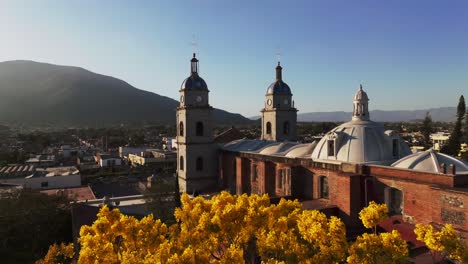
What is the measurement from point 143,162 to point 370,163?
40308 mm

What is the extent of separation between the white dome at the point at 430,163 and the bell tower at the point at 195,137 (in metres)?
17.3

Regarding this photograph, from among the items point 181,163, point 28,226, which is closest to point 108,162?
point 181,163

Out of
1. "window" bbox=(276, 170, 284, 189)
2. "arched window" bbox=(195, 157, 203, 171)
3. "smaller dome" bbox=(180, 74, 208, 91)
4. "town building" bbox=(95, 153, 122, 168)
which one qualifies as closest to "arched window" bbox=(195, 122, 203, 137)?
"arched window" bbox=(195, 157, 203, 171)

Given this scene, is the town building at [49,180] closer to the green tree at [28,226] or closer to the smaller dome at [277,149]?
the green tree at [28,226]

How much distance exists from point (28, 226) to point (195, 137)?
47.0 feet

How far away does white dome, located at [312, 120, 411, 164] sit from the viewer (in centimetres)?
2153

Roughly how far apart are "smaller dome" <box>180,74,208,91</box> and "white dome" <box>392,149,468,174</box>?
58.4ft

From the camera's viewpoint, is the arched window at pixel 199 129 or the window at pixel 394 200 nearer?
the window at pixel 394 200

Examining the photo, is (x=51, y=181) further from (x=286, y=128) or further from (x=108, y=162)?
(x=286, y=128)

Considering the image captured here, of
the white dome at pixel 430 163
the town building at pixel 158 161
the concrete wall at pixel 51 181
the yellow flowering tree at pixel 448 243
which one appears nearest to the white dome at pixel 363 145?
the white dome at pixel 430 163

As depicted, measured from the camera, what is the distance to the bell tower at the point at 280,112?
3622cm

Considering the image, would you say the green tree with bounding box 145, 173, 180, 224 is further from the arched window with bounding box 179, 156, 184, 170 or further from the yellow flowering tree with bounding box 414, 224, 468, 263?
the yellow flowering tree with bounding box 414, 224, 468, 263

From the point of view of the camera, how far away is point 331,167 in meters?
22.3

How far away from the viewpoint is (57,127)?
160 meters
